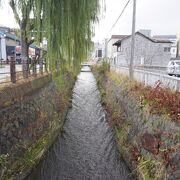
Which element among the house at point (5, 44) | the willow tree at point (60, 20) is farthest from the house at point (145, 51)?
the willow tree at point (60, 20)

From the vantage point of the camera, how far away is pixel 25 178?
677 centimetres

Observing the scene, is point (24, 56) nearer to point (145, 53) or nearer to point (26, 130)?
point (26, 130)

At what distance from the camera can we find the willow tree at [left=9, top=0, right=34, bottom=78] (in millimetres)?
6703

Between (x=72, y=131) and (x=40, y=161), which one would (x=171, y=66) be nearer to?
(x=72, y=131)

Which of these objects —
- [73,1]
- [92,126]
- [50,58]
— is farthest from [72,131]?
[73,1]

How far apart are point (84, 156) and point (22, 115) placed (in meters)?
2.88

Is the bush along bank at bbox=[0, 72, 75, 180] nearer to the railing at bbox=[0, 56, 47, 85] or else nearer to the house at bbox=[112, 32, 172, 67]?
the railing at bbox=[0, 56, 47, 85]

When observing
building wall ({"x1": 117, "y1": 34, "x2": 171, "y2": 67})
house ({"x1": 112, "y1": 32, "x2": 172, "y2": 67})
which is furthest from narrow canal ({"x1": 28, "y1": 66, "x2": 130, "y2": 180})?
building wall ({"x1": 117, "y1": 34, "x2": 171, "y2": 67})

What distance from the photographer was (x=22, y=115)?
25.4ft

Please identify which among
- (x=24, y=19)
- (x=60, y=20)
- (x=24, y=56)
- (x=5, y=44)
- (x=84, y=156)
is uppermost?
(x=5, y=44)

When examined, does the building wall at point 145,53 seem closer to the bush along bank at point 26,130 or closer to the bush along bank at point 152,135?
the bush along bank at point 26,130

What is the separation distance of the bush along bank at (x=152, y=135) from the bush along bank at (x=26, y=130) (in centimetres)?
313

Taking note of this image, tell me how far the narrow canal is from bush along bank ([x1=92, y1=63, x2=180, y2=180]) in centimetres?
55

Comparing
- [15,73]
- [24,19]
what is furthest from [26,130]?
[24,19]
